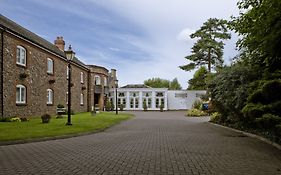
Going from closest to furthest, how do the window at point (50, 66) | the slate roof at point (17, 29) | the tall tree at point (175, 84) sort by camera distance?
the slate roof at point (17, 29) < the window at point (50, 66) < the tall tree at point (175, 84)

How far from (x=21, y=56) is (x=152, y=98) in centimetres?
3622

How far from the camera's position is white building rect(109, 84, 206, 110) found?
5778cm

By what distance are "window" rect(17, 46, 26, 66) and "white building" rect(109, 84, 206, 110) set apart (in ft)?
114

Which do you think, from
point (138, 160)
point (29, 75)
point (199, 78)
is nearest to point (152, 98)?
point (199, 78)

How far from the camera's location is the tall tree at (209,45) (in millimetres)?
52281

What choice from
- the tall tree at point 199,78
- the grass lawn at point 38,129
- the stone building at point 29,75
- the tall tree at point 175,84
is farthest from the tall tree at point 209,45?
the tall tree at point 175,84

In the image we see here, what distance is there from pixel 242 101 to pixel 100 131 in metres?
7.78

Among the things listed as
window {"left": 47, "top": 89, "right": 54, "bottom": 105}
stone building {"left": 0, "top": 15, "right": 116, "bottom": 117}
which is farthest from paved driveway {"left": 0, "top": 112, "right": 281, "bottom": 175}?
window {"left": 47, "top": 89, "right": 54, "bottom": 105}

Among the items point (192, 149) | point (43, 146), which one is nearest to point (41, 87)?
point (43, 146)

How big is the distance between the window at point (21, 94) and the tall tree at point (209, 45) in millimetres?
34667

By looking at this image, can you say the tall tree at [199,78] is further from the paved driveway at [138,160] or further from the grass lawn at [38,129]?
the paved driveway at [138,160]

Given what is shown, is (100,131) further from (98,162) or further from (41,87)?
(41,87)

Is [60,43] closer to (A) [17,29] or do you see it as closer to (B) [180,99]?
(A) [17,29]

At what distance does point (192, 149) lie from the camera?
10.5 meters
